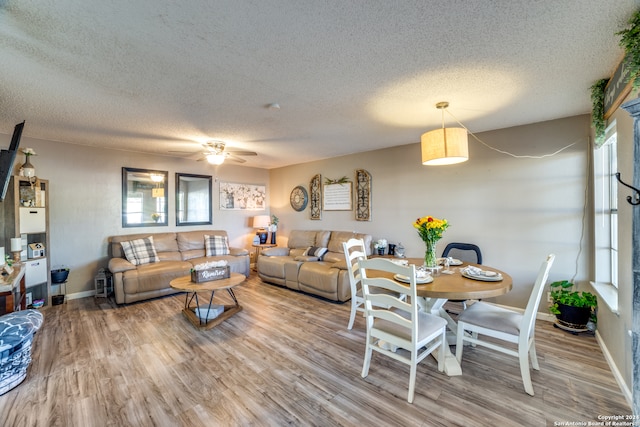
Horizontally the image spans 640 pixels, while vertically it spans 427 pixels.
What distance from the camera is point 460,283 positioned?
2.09 m

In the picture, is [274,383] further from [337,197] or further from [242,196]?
[242,196]

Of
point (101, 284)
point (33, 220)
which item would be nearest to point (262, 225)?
point (101, 284)

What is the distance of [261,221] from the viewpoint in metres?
6.00

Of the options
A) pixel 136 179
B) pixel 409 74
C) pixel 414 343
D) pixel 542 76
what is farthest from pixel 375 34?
pixel 136 179

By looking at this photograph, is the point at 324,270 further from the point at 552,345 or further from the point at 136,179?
the point at 136,179

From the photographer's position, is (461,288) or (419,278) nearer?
(461,288)

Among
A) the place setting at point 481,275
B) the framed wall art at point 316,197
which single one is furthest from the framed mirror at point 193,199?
the place setting at point 481,275

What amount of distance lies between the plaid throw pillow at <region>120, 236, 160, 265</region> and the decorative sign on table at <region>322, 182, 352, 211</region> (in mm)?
3201

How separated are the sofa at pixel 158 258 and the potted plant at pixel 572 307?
462 cm

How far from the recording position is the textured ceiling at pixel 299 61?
143cm

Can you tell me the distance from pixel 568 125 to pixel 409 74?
93.0 inches

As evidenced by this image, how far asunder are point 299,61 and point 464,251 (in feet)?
9.98

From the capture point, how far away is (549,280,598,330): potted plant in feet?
8.95

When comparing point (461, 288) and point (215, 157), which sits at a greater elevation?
point (215, 157)
